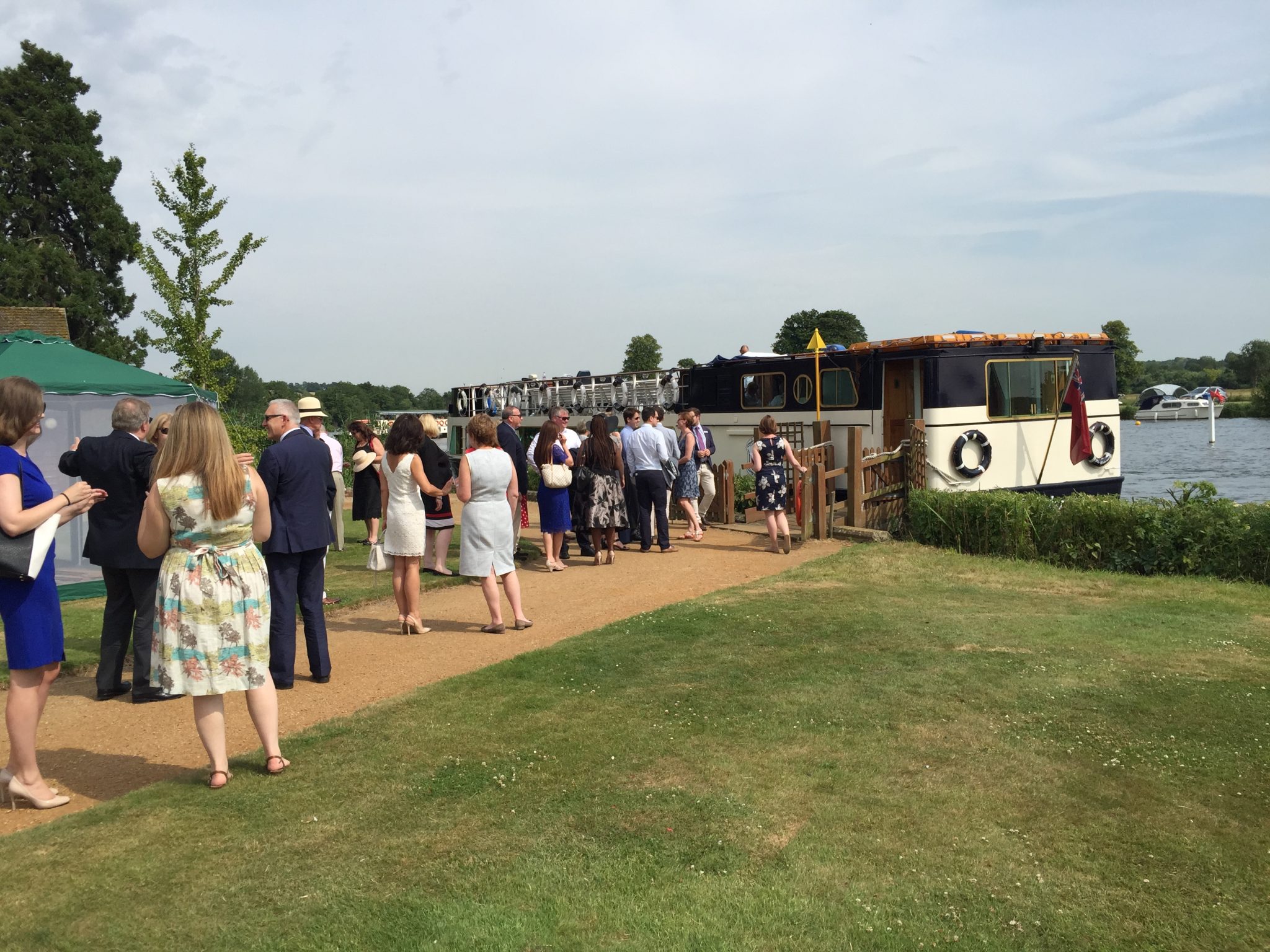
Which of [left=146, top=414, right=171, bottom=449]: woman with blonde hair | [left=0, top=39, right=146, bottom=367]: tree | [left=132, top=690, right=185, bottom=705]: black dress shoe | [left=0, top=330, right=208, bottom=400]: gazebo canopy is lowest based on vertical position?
[left=132, top=690, right=185, bottom=705]: black dress shoe

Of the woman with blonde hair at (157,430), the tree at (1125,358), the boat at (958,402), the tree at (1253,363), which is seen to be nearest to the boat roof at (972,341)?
the boat at (958,402)

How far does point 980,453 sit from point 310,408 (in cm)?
963

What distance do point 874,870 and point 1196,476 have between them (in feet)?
136

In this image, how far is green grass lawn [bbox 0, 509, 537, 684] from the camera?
861 centimetres

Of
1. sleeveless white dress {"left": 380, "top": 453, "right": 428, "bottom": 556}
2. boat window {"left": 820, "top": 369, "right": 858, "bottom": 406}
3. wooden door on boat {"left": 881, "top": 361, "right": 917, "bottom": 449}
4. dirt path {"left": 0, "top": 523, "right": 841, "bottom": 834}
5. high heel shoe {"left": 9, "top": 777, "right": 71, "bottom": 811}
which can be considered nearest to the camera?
high heel shoe {"left": 9, "top": 777, "right": 71, "bottom": 811}

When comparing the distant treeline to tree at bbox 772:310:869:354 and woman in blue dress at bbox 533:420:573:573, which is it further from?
woman in blue dress at bbox 533:420:573:573

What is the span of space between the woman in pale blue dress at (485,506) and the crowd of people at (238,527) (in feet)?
0.04

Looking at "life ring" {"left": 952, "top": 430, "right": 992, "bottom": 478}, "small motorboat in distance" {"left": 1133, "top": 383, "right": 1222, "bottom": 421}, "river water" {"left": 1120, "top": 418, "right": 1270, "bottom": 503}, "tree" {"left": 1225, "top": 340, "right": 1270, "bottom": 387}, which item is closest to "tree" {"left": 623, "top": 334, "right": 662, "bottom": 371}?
"river water" {"left": 1120, "top": 418, "right": 1270, "bottom": 503}

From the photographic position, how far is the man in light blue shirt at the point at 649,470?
517 inches

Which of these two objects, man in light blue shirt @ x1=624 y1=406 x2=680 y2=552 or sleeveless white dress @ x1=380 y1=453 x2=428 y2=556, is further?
man in light blue shirt @ x1=624 y1=406 x2=680 y2=552

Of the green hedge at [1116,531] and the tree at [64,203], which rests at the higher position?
the tree at [64,203]

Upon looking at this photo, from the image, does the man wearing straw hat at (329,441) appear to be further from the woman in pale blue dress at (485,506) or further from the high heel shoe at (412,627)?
the woman in pale blue dress at (485,506)

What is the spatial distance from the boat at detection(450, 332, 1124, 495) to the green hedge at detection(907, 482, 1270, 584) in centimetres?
175

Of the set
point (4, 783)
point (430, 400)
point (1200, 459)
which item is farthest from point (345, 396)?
point (4, 783)
